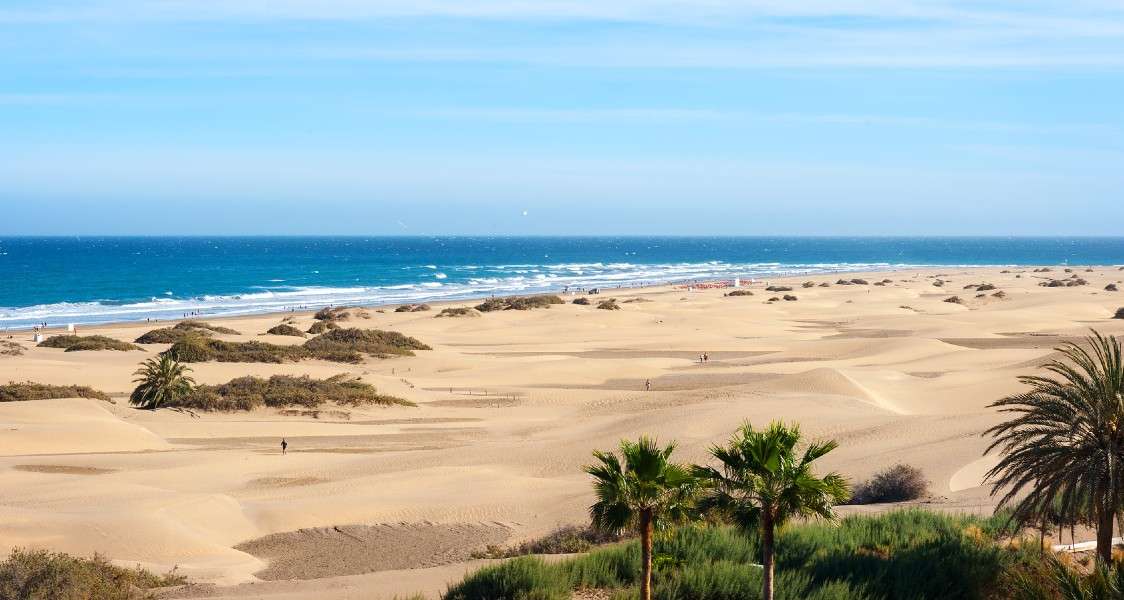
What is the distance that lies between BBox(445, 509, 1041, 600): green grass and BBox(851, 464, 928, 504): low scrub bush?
17.5ft

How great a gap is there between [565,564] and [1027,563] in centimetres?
536

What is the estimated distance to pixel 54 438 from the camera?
26.9 meters

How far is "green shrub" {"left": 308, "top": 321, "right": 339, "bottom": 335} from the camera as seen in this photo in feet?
176

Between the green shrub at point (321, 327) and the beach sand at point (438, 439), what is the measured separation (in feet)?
11.4

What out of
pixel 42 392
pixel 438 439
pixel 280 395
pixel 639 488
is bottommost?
pixel 438 439

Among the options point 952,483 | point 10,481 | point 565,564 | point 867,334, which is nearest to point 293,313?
point 867,334

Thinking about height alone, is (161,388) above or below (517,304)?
below

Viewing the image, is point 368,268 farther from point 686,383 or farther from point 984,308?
point 686,383

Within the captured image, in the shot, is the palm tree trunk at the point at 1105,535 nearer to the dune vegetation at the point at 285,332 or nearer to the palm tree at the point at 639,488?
the palm tree at the point at 639,488

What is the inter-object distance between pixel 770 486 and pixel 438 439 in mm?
19174

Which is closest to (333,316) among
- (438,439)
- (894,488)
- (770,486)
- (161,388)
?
(161,388)

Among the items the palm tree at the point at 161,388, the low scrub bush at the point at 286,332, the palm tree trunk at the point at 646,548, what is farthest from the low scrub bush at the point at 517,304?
the palm tree trunk at the point at 646,548

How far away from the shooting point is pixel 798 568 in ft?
43.1

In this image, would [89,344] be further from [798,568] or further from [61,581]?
[798,568]
